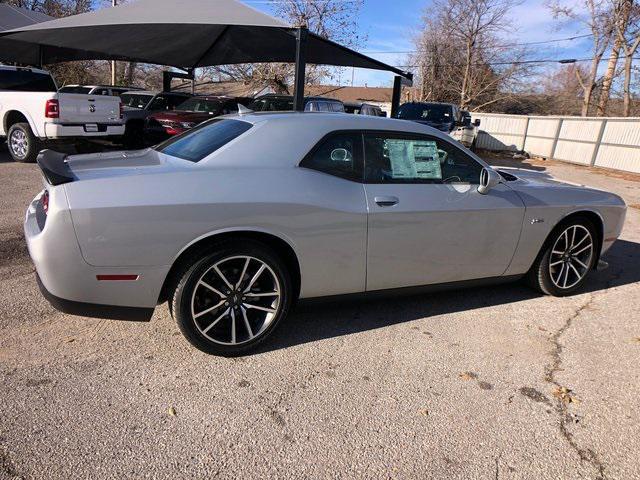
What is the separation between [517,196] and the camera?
408 centimetres

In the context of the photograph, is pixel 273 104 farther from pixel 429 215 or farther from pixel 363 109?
pixel 429 215

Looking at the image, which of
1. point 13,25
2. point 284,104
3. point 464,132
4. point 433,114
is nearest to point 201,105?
point 284,104

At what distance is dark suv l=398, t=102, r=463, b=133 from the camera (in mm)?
15680

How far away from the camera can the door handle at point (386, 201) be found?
3.44 meters

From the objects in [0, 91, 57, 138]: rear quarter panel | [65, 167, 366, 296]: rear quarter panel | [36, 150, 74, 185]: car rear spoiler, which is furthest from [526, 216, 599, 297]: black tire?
[0, 91, 57, 138]: rear quarter panel

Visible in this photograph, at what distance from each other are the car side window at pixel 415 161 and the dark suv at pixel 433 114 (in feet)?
39.7

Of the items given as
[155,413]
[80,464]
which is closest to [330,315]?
[155,413]

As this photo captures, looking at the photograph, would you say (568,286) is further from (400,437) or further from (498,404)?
(400,437)

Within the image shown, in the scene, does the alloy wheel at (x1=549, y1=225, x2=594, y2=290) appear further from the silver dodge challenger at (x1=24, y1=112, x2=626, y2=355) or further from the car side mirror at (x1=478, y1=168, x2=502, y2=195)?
the car side mirror at (x1=478, y1=168, x2=502, y2=195)

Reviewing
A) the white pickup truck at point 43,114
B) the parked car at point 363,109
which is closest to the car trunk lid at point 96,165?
the white pickup truck at point 43,114

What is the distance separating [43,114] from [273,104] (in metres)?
5.81

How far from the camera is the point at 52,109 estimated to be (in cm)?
945

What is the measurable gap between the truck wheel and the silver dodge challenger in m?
7.54

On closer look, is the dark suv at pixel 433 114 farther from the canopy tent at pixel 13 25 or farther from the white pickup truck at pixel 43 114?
the canopy tent at pixel 13 25
